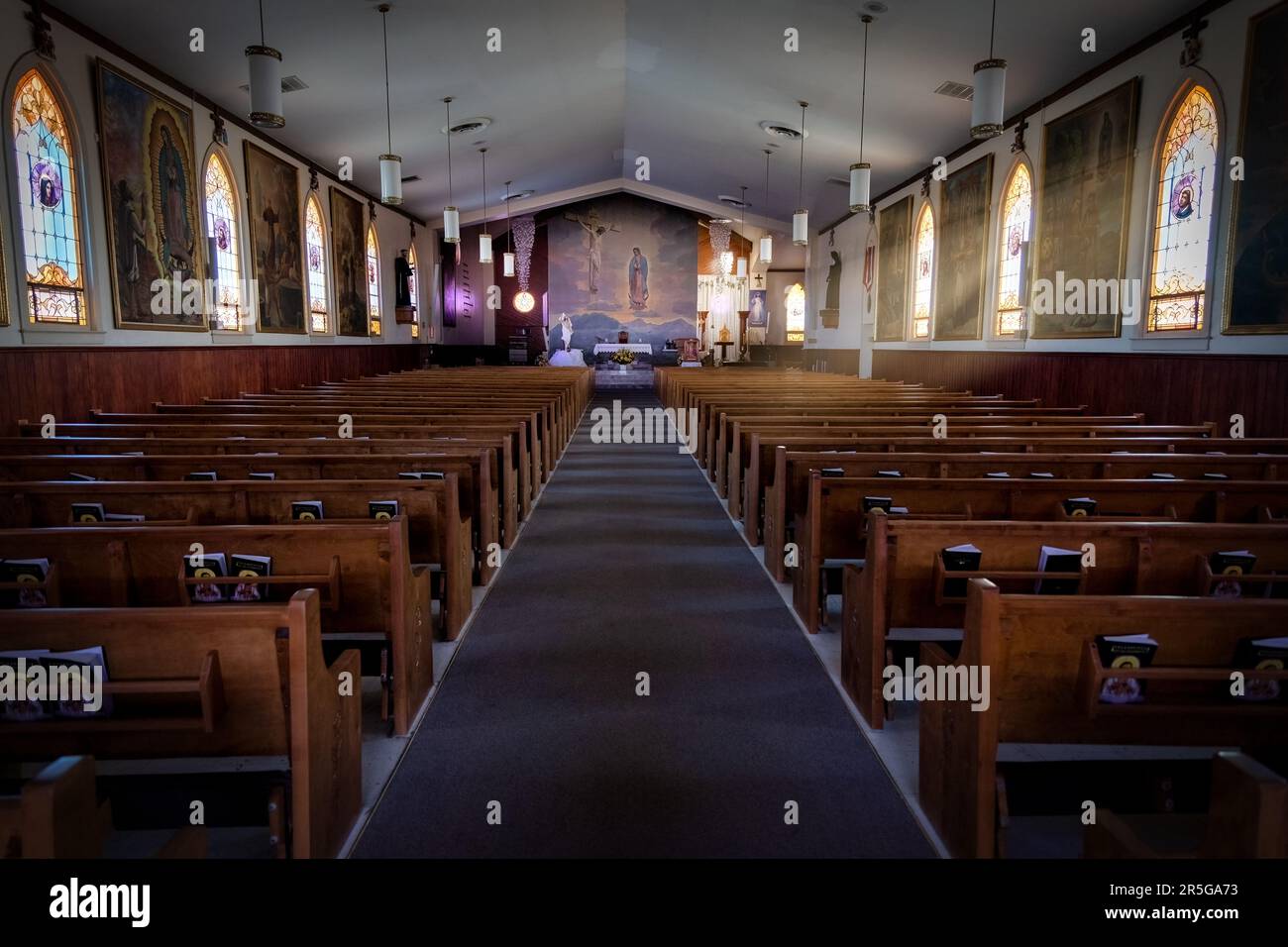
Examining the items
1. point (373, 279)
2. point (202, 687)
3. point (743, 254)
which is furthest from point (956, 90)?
point (743, 254)

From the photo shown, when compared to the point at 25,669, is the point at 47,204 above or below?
above

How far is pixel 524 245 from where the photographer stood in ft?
80.1

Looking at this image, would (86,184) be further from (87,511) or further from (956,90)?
(956,90)

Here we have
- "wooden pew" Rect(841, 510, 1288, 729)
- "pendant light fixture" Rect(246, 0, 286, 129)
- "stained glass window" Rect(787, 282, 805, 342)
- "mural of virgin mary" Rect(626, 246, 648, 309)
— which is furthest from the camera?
"mural of virgin mary" Rect(626, 246, 648, 309)

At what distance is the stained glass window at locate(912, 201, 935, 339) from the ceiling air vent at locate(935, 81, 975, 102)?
11.0 feet

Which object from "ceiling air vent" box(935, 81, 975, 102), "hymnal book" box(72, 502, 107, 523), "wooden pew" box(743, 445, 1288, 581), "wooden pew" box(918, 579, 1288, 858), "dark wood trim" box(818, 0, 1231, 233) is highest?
"ceiling air vent" box(935, 81, 975, 102)

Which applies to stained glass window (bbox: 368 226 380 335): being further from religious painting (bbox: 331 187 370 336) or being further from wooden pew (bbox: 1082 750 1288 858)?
wooden pew (bbox: 1082 750 1288 858)

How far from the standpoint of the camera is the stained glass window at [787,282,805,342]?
23.5 metres

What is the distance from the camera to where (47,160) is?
694 cm

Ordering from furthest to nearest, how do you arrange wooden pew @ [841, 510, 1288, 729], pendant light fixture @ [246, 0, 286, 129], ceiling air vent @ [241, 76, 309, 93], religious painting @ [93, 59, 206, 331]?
1. ceiling air vent @ [241, 76, 309, 93]
2. religious painting @ [93, 59, 206, 331]
3. pendant light fixture @ [246, 0, 286, 129]
4. wooden pew @ [841, 510, 1288, 729]

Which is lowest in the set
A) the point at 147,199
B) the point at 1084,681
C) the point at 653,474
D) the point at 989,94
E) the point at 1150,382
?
the point at 653,474

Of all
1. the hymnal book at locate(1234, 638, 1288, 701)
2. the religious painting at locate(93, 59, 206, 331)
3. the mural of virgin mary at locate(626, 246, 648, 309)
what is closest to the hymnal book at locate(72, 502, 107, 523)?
the hymnal book at locate(1234, 638, 1288, 701)

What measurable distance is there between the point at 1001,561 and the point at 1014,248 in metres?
8.90
